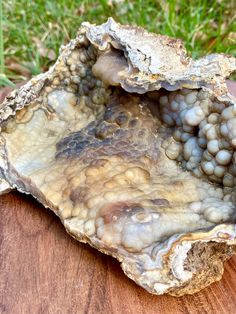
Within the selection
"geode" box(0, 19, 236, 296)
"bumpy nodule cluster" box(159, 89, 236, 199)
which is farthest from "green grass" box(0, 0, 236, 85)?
"bumpy nodule cluster" box(159, 89, 236, 199)

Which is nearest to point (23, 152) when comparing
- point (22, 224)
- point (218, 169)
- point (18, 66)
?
point (22, 224)

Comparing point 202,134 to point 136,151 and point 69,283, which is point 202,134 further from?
point 69,283

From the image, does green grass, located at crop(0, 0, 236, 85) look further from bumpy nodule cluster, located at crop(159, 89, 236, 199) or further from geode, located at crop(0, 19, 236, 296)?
Result: bumpy nodule cluster, located at crop(159, 89, 236, 199)

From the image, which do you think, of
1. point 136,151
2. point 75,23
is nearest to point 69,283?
point 136,151

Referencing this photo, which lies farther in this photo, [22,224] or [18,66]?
[18,66]

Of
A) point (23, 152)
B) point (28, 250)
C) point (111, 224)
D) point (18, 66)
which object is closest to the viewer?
point (111, 224)

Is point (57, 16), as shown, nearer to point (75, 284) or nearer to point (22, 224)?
point (22, 224)

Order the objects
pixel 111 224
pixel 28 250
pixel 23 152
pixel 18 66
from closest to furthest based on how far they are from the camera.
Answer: pixel 111 224 < pixel 28 250 < pixel 23 152 < pixel 18 66

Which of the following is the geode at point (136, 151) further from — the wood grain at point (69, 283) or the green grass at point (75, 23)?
the green grass at point (75, 23)
